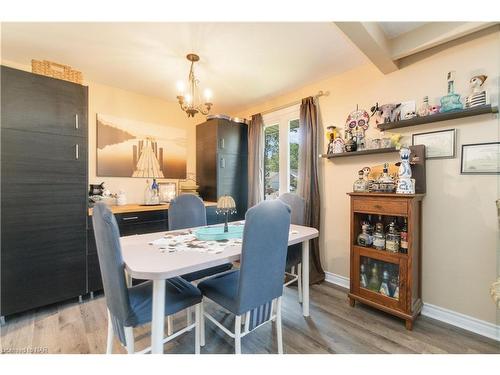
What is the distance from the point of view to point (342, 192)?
2654 mm

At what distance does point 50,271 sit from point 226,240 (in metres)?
1.72

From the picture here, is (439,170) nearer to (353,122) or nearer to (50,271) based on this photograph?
(353,122)

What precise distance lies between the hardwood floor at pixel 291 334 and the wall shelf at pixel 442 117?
171 cm

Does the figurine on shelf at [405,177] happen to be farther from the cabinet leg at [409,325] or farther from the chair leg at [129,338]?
the chair leg at [129,338]

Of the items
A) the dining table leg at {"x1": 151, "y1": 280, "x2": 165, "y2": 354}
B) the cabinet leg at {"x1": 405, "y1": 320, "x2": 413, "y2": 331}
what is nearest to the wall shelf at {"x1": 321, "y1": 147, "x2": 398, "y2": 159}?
the cabinet leg at {"x1": 405, "y1": 320, "x2": 413, "y2": 331}

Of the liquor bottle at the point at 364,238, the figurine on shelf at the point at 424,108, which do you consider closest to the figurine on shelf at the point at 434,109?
the figurine on shelf at the point at 424,108

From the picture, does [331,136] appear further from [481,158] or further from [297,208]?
[481,158]

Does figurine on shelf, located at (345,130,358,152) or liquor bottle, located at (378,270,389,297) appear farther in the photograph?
figurine on shelf, located at (345,130,358,152)

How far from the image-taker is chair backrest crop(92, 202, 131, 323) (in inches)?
44.8

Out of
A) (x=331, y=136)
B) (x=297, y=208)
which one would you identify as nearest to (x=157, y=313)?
(x=297, y=208)

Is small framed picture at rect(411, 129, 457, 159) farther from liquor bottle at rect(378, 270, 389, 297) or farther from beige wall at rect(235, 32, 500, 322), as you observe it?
liquor bottle at rect(378, 270, 389, 297)

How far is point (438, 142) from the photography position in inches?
78.4

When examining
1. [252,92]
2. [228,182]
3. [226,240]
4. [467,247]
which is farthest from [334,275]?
[252,92]

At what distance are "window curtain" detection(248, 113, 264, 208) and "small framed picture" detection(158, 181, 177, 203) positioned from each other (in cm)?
118
